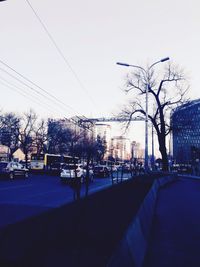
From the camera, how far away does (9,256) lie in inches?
Result: 150

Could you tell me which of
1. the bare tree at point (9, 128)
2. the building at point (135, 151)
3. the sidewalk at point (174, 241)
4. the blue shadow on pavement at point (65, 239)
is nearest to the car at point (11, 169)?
the building at point (135, 151)

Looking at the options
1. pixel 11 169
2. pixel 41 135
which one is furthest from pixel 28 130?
pixel 11 169

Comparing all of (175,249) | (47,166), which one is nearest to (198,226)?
(175,249)

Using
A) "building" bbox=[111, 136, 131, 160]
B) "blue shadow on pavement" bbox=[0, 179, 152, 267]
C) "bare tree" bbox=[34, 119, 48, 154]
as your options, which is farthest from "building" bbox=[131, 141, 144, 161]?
"blue shadow on pavement" bbox=[0, 179, 152, 267]

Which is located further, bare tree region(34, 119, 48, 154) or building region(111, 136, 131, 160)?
building region(111, 136, 131, 160)

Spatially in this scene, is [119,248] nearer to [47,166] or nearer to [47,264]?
[47,264]

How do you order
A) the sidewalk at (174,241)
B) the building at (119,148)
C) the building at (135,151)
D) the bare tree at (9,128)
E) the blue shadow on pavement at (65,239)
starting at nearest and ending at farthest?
the blue shadow on pavement at (65,239) → the sidewalk at (174,241) → the building at (135,151) → the bare tree at (9,128) → the building at (119,148)

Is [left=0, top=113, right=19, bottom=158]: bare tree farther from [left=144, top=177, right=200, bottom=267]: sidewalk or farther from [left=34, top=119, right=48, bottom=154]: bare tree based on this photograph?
[left=144, top=177, right=200, bottom=267]: sidewalk

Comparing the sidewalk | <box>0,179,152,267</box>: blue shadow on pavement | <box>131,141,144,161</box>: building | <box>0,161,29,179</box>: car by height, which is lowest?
the sidewalk

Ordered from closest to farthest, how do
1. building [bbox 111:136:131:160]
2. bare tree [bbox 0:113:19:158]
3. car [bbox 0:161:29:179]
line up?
car [bbox 0:161:29:179] < bare tree [bbox 0:113:19:158] < building [bbox 111:136:131:160]

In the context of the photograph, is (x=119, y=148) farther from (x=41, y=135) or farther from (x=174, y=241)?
(x=174, y=241)

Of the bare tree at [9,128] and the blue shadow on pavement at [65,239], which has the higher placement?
the bare tree at [9,128]

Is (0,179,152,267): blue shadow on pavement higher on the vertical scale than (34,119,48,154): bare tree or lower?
lower

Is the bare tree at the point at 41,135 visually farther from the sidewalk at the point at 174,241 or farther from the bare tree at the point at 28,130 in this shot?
the sidewalk at the point at 174,241
